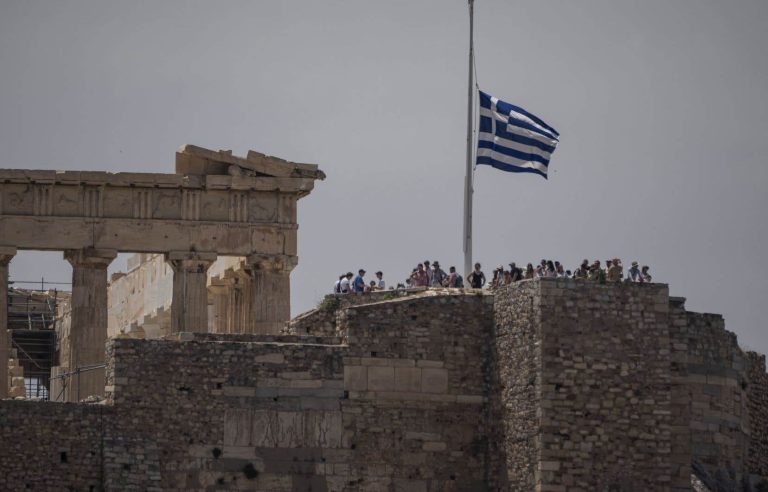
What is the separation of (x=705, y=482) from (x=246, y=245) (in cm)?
2649

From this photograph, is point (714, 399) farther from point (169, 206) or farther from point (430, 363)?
point (169, 206)

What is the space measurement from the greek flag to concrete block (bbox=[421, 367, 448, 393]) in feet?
28.1

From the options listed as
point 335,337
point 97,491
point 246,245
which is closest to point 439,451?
point 335,337

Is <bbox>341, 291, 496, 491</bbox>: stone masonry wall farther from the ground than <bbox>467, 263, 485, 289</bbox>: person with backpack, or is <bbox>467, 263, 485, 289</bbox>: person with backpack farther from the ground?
<bbox>467, 263, 485, 289</bbox>: person with backpack

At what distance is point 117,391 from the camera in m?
73.2

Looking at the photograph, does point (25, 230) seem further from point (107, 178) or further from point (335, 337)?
point (335, 337)

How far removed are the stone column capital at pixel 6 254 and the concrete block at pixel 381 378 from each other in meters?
23.7

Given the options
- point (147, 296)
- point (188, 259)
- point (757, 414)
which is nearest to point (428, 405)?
point (757, 414)

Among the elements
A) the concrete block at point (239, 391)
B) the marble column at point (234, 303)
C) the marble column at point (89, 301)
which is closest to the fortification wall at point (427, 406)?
the concrete block at point (239, 391)

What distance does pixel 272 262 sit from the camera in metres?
95.7

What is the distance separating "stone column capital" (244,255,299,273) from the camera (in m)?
95.7

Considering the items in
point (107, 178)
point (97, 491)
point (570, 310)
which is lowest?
point (97, 491)

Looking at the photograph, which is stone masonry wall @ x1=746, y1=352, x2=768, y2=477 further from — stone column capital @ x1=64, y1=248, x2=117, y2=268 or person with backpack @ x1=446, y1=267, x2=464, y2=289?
stone column capital @ x1=64, y1=248, x2=117, y2=268

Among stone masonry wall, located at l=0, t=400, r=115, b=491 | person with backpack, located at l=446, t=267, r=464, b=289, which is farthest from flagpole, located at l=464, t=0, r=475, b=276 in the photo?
stone masonry wall, located at l=0, t=400, r=115, b=491
